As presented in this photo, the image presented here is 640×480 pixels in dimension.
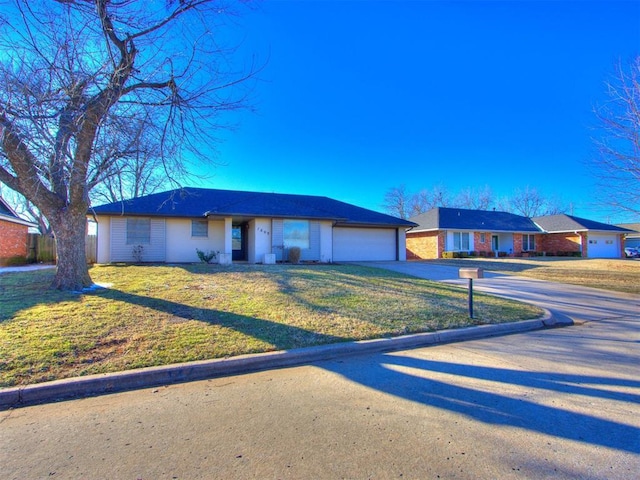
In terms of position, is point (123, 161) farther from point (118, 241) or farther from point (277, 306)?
point (118, 241)

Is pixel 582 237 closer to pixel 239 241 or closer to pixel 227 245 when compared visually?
pixel 239 241

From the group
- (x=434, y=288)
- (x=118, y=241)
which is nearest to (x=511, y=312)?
(x=434, y=288)

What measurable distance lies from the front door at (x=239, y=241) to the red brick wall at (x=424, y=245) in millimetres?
15523

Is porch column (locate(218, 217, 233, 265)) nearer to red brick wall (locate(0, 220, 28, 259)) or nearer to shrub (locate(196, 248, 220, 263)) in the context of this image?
shrub (locate(196, 248, 220, 263))

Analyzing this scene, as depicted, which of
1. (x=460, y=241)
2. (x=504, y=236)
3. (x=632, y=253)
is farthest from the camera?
(x=632, y=253)

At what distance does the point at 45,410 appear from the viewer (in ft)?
11.5

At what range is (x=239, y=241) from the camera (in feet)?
64.6

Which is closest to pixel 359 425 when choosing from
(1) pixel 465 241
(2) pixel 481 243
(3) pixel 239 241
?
(3) pixel 239 241

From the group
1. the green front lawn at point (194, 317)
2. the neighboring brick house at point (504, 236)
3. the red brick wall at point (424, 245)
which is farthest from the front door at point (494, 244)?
the green front lawn at point (194, 317)

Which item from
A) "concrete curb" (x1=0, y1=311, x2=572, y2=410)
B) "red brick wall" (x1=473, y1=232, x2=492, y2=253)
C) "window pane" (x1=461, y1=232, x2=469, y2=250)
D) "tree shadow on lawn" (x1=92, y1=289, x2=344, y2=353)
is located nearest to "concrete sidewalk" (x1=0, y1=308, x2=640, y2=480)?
"concrete curb" (x1=0, y1=311, x2=572, y2=410)

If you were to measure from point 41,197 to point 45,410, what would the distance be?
6.26 metres

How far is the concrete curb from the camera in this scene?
148 inches

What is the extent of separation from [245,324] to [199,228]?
41.9 feet

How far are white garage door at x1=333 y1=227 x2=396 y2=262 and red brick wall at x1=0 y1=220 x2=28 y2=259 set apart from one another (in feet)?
55.7
